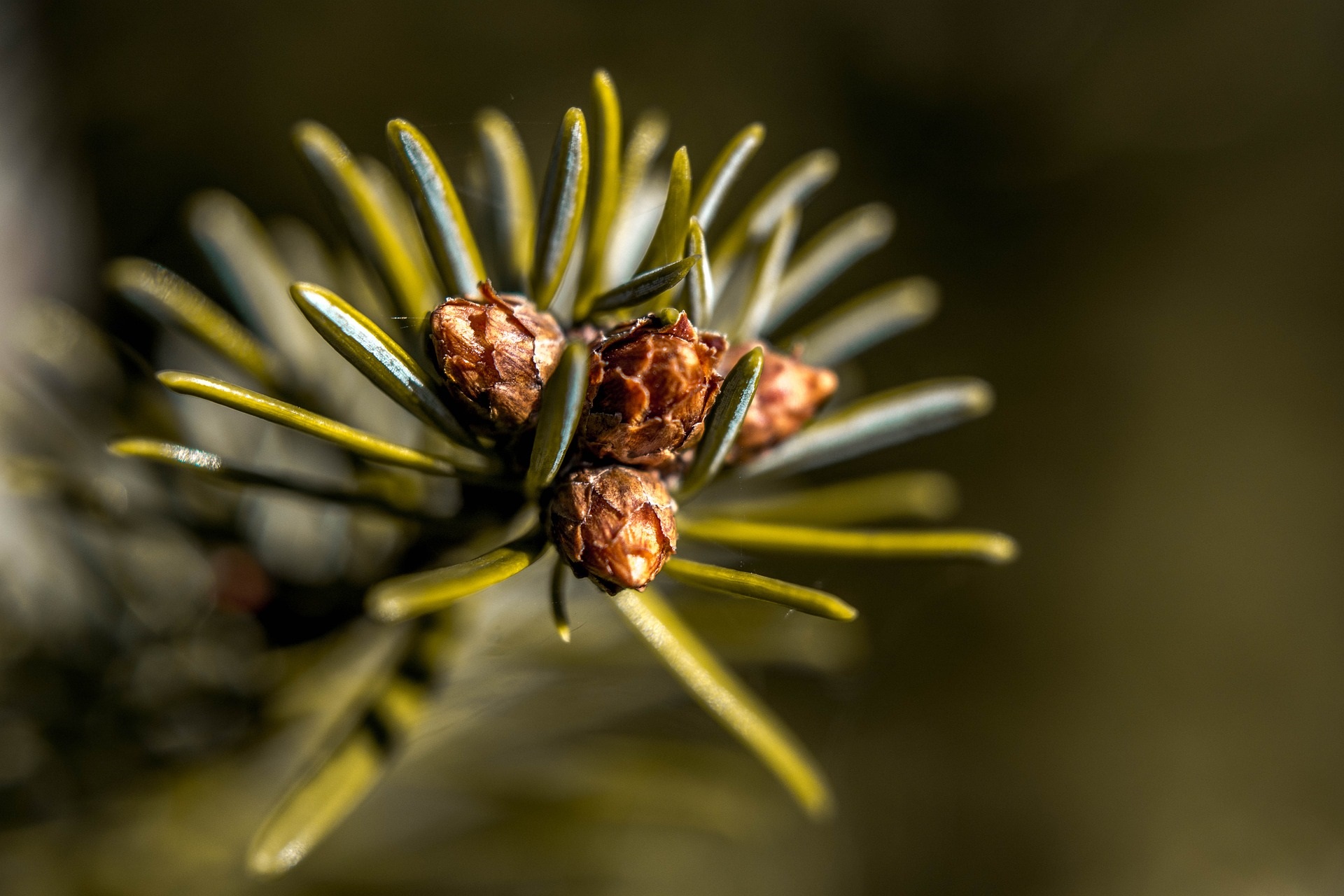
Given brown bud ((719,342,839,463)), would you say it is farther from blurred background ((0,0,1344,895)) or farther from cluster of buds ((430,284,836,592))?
blurred background ((0,0,1344,895))

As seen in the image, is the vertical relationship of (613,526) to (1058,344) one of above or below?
above

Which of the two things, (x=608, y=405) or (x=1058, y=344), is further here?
A: (x=1058, y=344)

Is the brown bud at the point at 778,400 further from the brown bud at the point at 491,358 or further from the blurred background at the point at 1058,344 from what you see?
the blurred background at the point at 1058,344

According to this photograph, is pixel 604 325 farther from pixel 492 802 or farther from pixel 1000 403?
pixel 1000 403

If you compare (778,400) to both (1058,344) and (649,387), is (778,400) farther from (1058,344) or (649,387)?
(1058,344)

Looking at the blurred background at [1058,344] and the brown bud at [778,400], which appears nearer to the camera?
the brown bud at [778,400]

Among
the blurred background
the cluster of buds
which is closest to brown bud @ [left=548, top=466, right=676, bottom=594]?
the cluster of buds

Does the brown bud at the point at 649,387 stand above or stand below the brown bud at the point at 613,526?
above

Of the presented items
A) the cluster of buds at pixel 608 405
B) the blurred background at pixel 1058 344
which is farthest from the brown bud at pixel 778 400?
the blurred background at pixel 1058 344

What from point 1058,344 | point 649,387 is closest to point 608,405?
point 649,387
